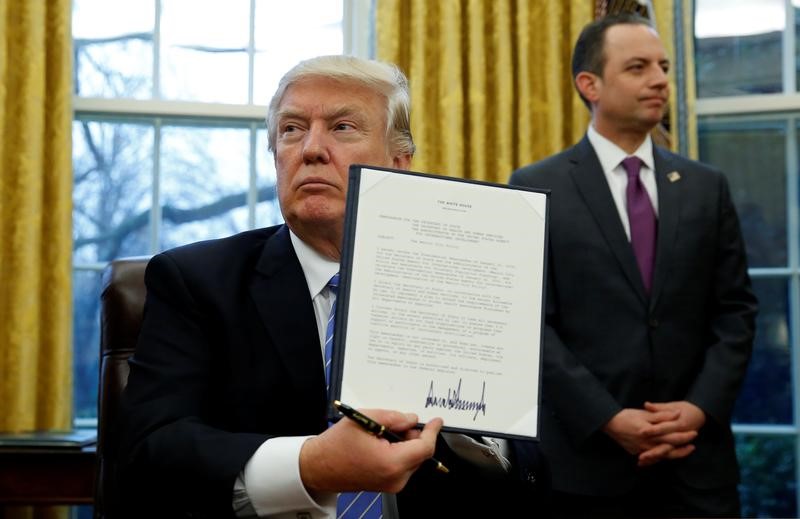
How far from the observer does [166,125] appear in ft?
12.8

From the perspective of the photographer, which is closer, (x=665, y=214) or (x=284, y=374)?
(x=284, y=374)

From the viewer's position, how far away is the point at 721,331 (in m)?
2.79

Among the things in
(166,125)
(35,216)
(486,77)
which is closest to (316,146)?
(35,216)

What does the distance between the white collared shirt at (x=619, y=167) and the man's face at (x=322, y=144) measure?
1309 mm

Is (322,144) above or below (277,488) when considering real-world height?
above

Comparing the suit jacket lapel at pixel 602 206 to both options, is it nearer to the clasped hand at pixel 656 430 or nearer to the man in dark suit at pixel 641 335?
the man in dark suit at pixel 641 335

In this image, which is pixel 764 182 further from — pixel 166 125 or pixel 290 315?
pixel 290 315

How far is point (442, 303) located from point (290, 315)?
1.24 ft

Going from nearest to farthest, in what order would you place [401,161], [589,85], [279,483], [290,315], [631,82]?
[279,483] < [290,315] < [401,161] < [631,82] < [589,85]

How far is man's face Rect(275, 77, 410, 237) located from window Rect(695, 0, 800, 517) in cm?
261

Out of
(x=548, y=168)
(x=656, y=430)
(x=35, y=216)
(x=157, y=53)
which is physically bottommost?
(x=656, y=430)

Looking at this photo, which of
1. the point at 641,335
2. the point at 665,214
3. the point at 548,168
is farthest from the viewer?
the point at 548,168

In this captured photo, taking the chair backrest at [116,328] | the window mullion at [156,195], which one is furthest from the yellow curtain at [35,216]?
the chair backrest at [116,328]

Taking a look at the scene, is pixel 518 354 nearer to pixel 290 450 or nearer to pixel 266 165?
pixel 290 450
